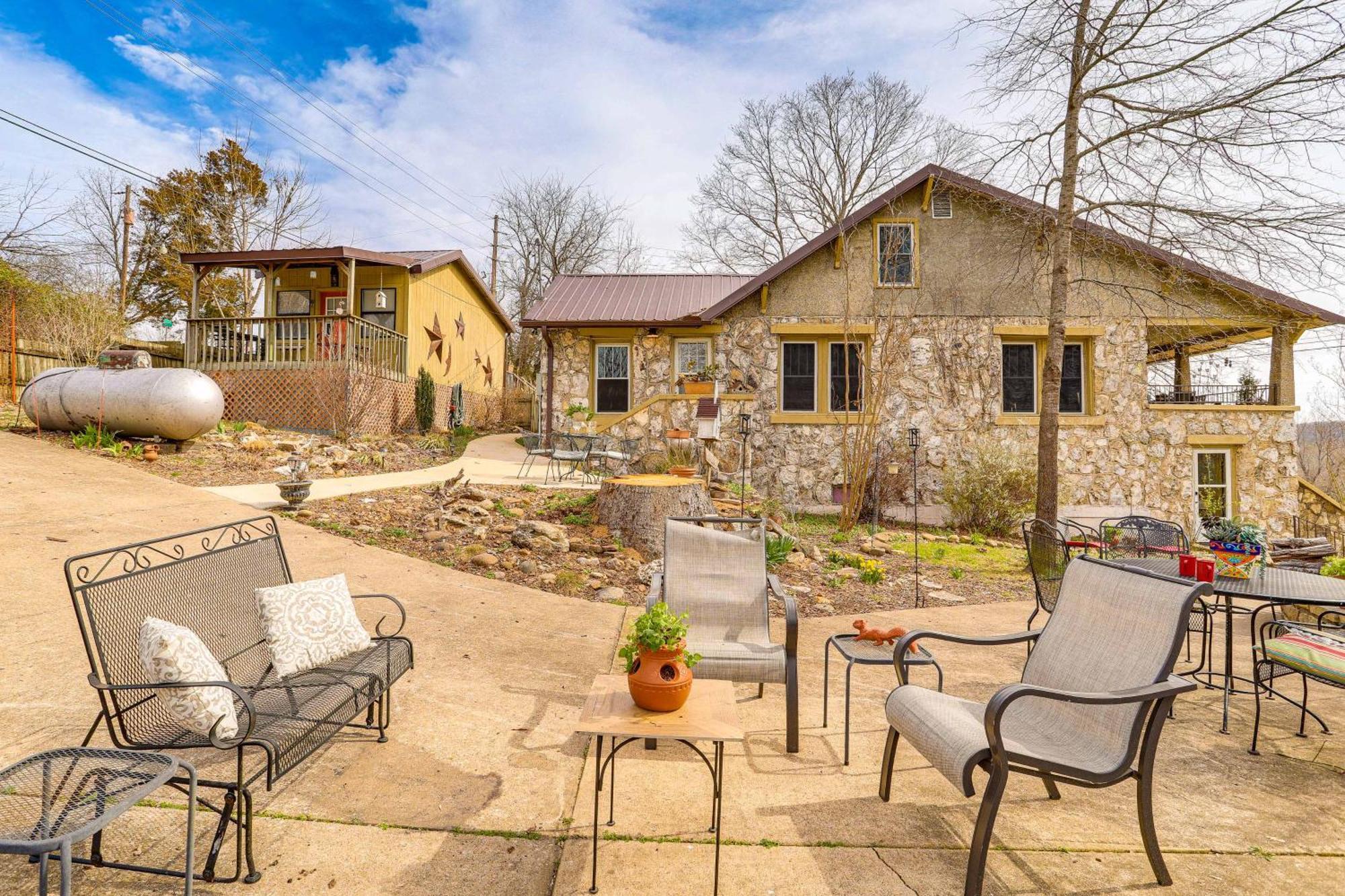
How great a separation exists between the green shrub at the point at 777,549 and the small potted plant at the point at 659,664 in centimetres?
465

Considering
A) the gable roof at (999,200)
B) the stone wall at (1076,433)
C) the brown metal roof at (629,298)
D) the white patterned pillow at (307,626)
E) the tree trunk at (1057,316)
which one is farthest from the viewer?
the brown metal roof at (629,298)

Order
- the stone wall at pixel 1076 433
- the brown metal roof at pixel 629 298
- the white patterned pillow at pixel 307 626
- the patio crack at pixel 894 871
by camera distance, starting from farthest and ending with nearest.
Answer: the brown metal roof at pixel 629 298, the stone wall at pixel 1076 433, the white patterned pillow at pixel 307 626, the patio crack at pixel 894 871

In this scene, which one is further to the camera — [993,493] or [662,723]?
[993,493]

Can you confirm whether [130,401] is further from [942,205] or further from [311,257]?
[942,205]

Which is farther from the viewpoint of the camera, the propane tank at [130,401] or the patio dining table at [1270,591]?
the propane tank at [130,401]

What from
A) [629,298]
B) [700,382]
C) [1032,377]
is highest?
[629,298]

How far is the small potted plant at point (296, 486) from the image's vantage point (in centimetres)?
756

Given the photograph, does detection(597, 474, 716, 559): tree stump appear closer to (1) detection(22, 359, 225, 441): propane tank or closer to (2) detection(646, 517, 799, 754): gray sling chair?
(2) detection(646, 517, 799, 754): gray sling chair

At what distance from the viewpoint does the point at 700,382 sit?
11.7 meters

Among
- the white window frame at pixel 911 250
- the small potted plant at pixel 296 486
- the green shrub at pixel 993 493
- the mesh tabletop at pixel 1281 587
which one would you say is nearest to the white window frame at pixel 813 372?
the white window frame at pixel 911 250

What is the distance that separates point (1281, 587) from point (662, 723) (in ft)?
12.2

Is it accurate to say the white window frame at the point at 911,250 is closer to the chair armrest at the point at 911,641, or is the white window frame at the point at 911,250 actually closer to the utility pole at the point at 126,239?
the chair armrest at the point at 911,641

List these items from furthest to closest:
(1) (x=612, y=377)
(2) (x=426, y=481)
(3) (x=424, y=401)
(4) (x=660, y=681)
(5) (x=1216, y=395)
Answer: (3) (x=424, y=401)
(1) (x=612, y=377)
(5) (x=1216, y=395)
(2) (x=426, y=481)
(4) (x=660, y=681)

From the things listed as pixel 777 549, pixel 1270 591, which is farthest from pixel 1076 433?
pixel 1270 591
